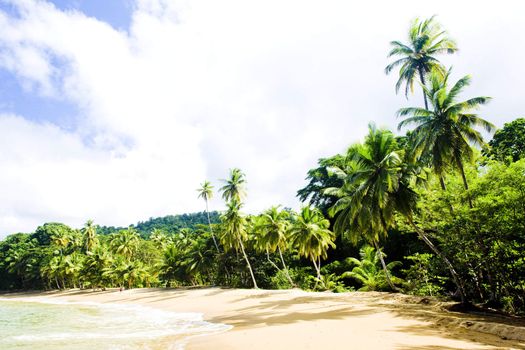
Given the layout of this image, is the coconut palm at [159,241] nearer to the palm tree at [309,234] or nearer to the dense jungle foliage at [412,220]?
the dense jungle foliage at [412,220]

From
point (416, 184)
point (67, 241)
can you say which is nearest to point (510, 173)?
point (416, 184)

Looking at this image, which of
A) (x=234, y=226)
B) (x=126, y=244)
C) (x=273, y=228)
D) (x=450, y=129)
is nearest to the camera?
(x=450, y=129)

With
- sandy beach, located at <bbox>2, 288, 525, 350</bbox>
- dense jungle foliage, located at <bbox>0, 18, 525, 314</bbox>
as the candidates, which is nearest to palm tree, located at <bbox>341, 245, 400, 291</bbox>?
dense jungle foliage, located at <bbox>0, 18, 525, 314</bbox>

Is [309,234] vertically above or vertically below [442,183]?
below

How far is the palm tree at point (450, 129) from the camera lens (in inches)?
655

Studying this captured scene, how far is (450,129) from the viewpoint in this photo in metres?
16.8

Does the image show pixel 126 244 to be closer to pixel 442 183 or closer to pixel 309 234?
pixel 309 234

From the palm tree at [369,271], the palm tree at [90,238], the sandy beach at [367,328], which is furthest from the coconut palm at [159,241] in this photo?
the sandy beach at [367,328]

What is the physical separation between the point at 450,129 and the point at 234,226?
2564cm

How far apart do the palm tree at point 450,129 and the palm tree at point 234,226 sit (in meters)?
23.6

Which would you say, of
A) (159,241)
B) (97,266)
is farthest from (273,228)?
(159,241)

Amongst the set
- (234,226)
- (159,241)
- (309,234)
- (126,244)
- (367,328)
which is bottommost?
(367,328)

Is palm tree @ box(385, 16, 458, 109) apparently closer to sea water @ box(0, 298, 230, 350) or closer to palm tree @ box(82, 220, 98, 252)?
sea water @ box(0, 298, 230, 350)

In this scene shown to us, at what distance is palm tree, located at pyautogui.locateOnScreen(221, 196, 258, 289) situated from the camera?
1467 inches
